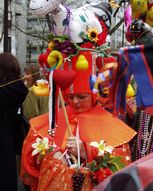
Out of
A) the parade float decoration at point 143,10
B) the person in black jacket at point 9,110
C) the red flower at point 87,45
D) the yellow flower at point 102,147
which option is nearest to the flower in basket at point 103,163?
the yellow flower at point 102,147

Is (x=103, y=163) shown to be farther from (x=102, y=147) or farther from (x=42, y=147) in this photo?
(x=42, y=147)

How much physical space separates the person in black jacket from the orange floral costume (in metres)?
0.31

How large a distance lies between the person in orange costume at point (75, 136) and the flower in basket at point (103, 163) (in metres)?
0.05

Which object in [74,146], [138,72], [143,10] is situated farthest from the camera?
[143,10]

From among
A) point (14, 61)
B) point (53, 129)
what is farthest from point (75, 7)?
point (53, 129)

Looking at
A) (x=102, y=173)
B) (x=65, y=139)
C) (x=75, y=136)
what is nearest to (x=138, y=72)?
(x=102, y=173)

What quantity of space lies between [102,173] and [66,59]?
2.64 ft

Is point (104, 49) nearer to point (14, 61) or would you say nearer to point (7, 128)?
point (14, 61)

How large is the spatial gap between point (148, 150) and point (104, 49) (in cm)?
75

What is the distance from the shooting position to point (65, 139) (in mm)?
2787

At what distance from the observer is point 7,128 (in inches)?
128

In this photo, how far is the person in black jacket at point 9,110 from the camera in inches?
123

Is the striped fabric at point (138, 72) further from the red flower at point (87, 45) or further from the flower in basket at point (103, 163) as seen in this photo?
the red flower at point (87, 45)

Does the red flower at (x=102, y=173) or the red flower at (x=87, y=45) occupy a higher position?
the red flower at (x=87, y=45)
